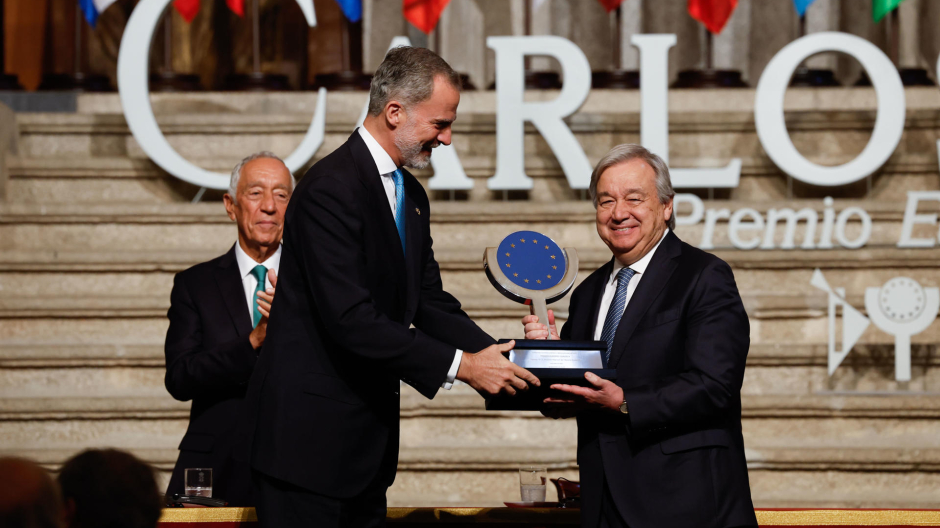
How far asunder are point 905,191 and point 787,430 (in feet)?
6.30

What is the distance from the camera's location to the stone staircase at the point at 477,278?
13.7ft

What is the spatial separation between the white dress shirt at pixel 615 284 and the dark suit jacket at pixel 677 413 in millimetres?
59

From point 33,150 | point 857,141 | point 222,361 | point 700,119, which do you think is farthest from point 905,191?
point 33,150

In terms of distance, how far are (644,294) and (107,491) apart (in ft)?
3.80

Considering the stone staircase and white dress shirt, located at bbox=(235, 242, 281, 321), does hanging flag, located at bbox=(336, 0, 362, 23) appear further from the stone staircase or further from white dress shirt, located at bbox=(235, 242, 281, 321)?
white dress shirt, located at bbox=(235, 242, 281, 321)

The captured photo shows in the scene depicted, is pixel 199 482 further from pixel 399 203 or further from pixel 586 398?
pixel 586 398

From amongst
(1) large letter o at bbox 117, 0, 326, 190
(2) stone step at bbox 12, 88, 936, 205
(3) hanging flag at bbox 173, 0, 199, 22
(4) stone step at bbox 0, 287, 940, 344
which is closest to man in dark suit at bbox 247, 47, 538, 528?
(4) stone step at bbox 0, 287, 940, 344

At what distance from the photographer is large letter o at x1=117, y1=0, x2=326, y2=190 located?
5461 mm

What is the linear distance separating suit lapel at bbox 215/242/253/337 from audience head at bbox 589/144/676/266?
985 millimetres

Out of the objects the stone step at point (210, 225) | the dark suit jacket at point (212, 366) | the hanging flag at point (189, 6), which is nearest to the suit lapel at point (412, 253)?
the dark suit jacket at point (212, 366)

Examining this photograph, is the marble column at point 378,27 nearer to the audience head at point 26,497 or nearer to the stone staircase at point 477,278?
the stone staircase at point 477,278

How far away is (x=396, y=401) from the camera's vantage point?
209 centimetres

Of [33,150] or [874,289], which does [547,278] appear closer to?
[874,289]

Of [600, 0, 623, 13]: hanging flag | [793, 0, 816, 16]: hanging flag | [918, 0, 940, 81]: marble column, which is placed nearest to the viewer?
[793, 0, 816, 16]: hanging flag
